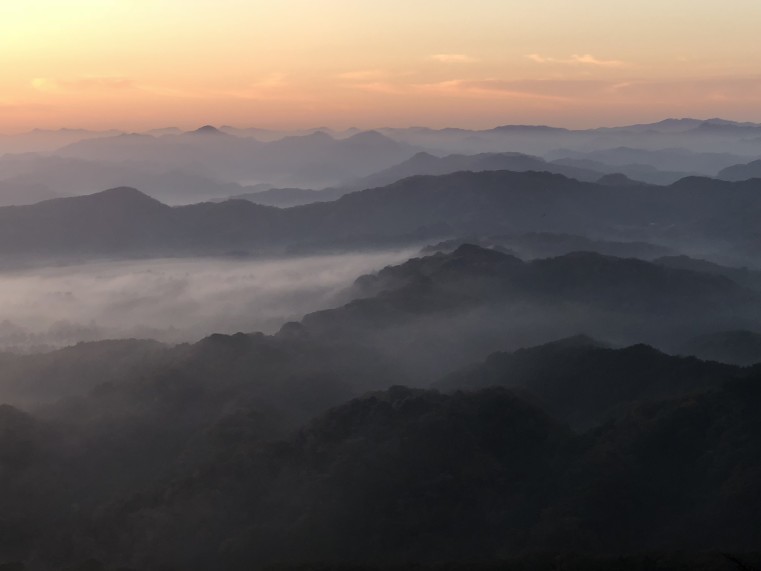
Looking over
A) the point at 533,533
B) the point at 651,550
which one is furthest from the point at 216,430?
the point at 651,550

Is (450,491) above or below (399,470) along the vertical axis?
below

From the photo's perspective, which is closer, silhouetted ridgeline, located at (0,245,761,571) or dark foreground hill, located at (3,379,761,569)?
dark foreground hill, located at (3,379,761,569)

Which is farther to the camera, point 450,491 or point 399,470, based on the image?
point 399,470

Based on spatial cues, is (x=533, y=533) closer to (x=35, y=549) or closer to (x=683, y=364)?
(x=683, y=364)

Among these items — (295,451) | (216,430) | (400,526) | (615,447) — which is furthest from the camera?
(216,430)

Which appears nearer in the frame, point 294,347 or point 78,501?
point 78,501

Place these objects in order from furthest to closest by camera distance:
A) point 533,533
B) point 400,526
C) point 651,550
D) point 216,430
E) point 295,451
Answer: point 216,430, point 295,451, point 400,526, point 533,533, point 651,550

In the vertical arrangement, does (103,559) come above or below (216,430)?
below

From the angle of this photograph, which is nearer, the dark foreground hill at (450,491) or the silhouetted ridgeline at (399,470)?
the dark foreground hill at (450,491)

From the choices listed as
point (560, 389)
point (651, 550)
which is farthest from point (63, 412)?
point (651, 550)
